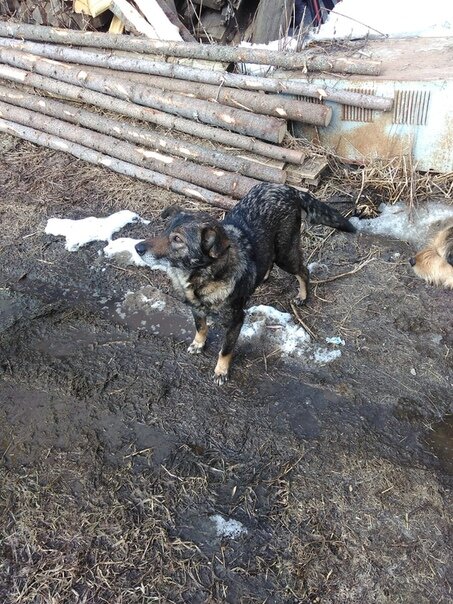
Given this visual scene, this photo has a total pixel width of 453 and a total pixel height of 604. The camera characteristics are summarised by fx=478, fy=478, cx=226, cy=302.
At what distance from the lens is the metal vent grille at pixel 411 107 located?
231 inches

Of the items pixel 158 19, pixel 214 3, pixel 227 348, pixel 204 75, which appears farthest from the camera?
pixel 214 3

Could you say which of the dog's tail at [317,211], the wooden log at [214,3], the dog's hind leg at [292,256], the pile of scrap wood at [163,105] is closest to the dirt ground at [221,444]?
the dog's hind leg at [292,256]

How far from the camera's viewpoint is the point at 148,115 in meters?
6.85

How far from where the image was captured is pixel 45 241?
5996 mm

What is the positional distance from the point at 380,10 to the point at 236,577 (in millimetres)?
8809

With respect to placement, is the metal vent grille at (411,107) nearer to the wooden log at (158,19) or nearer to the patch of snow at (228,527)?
the wooden log at (158,19)

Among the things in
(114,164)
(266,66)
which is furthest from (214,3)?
(114,164)

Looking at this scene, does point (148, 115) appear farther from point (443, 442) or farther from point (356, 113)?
point (443, 442)

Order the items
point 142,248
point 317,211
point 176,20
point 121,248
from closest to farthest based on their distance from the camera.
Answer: point 142,248 < point 317,211 < point 121,248 < point 176,20

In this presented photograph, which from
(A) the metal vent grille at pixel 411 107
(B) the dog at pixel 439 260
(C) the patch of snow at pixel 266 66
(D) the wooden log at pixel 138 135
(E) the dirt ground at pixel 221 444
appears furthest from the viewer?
(C) the patch of snow at pixel 266 66

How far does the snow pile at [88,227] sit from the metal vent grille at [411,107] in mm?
3483

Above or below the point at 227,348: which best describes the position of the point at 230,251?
above

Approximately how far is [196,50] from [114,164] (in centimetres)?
201

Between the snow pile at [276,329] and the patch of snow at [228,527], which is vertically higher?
the snow pile at [276,329]
